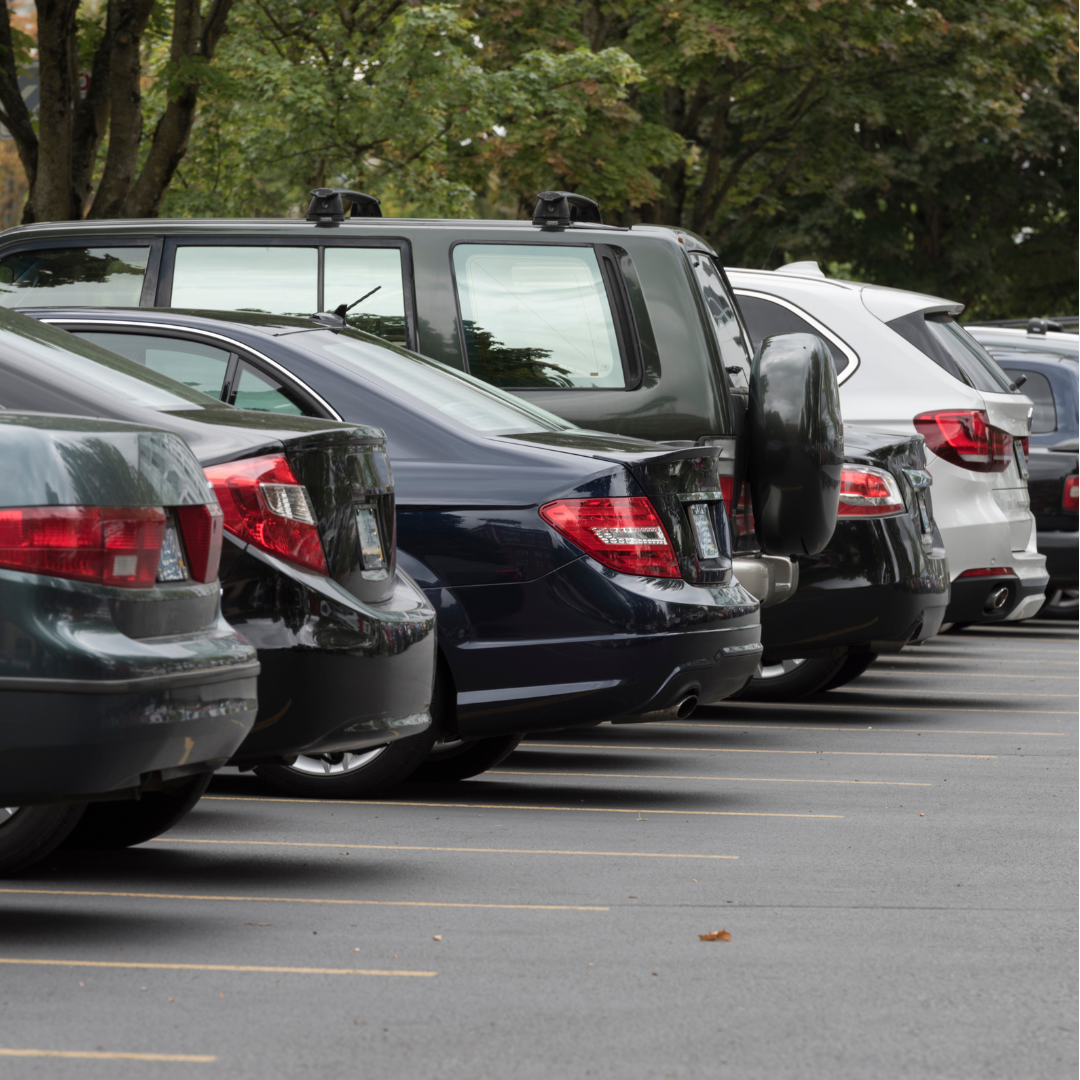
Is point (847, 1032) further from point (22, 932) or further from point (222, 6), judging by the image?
point (222, 6)

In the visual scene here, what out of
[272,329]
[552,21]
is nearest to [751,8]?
[552,21]

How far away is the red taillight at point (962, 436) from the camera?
1085 centimetres

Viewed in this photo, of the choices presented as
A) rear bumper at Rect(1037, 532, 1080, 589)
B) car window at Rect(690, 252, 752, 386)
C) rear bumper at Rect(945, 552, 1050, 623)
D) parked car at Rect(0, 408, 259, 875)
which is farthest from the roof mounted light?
rear bumper at Rect(1037, 532, 1080, 589)

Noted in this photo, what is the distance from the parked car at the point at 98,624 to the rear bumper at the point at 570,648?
2161 millimetres

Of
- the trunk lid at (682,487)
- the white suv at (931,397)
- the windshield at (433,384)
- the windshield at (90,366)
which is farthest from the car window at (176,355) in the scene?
the white suv at (931,397)

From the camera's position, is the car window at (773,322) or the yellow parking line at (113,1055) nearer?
the yellow parking line at (113,1055)

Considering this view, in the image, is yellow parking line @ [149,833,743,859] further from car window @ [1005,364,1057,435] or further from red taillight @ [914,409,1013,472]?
car window @ [1005,364,1057,435]

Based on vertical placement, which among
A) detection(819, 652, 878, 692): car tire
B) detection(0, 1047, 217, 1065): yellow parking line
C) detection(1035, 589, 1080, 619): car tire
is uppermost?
detection(0, 1047, 217, 1065): yellow parking line

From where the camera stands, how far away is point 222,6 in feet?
51.9

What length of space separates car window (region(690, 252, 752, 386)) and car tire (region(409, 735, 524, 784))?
2137 mm

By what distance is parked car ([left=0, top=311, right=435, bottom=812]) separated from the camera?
17.5 feet

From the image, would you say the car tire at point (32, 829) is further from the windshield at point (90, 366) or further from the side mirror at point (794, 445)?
the side mirror at point (794, 445)

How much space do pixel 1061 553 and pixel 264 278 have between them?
25.7ft

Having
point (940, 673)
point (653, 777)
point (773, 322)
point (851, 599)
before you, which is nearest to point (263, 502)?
point (653, 777)
